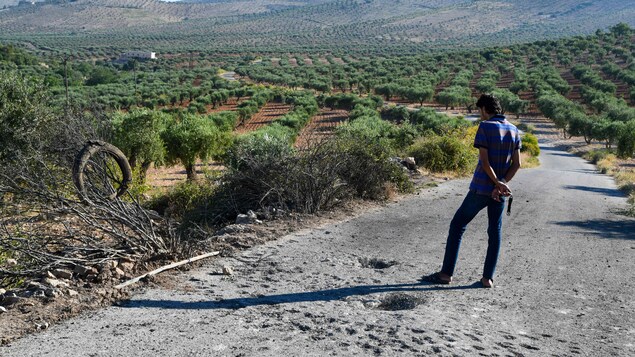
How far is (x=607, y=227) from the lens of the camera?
1009cm

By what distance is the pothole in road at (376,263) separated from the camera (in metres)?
6.93

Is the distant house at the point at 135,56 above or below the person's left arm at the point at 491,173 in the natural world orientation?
above

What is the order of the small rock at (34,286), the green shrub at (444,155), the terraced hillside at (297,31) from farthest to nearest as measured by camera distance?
the terraced hillside at (297,31) → the green shrub at (444,155) → the small rock at (34,286)

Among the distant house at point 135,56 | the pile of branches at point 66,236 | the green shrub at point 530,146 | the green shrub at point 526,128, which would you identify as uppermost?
the distant house at point 135,56

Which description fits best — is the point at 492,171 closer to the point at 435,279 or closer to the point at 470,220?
the point at 470,220

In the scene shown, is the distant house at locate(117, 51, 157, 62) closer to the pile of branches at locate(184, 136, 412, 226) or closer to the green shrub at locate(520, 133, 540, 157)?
the green shrub at locate(520, 133, 540, 157)

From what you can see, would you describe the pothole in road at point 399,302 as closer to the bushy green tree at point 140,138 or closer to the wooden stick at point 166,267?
the wooden stick at point 166,267

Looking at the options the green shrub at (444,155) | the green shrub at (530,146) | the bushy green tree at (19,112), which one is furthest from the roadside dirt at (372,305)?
the green shrub at (530,146)

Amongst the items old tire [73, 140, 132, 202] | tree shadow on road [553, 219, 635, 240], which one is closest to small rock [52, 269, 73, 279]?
old tire [73, 140, 132, 202]

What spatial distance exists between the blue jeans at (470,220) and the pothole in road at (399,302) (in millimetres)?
610

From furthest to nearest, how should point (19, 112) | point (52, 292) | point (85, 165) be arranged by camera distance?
point (19, 112), point (85, 165), point (52, 292)

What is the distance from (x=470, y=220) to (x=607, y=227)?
17.8ft

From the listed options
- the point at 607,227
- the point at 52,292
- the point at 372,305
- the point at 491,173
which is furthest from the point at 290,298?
the point at 607,227

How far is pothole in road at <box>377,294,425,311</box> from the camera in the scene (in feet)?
17.9
